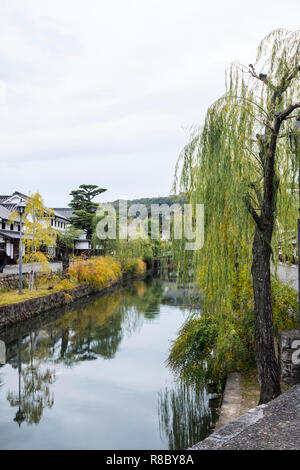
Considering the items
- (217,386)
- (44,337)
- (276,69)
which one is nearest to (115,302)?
(44,337)

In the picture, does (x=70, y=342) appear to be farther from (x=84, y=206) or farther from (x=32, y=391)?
(x=84, y=206)

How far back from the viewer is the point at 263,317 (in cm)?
476

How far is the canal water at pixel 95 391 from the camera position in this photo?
5.82 m

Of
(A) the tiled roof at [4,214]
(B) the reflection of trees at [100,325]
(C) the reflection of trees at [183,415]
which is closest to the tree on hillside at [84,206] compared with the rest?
(A) the tiled roof at [4,214]

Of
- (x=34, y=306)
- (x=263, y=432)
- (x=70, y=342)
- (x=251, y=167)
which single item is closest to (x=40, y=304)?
(x=34, y=306)

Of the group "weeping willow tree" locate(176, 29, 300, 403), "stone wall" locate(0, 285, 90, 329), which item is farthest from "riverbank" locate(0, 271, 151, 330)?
"weeping willow tree" locate(176, 29, 300, 403)

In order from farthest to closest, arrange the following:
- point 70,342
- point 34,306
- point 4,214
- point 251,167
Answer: point 4,214 < point 34,306 < point 70,342 < point 251,167

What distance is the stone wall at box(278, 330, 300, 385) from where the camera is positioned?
4.53 m

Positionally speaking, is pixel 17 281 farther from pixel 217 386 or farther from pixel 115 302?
pixel 217 386

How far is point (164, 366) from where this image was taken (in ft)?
29.3

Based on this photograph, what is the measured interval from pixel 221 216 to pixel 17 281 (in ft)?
43.9

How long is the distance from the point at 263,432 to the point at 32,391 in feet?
18.6

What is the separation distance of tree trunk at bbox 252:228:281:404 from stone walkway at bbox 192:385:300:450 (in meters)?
0.74

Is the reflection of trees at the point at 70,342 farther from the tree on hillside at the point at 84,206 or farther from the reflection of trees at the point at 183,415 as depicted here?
the tree on hillside at the point at 84,206
